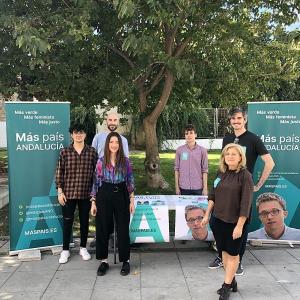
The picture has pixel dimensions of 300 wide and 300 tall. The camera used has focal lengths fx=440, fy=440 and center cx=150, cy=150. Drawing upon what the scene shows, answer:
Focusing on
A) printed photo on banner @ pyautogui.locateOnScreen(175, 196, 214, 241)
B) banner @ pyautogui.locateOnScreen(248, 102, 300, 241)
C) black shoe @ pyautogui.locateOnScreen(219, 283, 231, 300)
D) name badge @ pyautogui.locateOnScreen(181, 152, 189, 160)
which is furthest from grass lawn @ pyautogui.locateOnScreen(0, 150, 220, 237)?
black shoe @ pyautogui.locateOnScreen(219, 283, 231, 300)

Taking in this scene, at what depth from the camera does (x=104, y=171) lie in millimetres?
5234

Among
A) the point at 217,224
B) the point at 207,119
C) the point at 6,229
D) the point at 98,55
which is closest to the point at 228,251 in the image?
the point at 217,224

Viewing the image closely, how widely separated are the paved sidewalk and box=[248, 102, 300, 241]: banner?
312 millimetres

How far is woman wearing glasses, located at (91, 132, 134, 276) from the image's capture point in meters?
5.22

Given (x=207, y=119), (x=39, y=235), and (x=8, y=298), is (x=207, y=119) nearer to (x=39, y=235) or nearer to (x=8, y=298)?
(x=39, y=235)

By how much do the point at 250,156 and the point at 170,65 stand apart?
2.68 meters

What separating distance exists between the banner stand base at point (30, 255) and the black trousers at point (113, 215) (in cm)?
102

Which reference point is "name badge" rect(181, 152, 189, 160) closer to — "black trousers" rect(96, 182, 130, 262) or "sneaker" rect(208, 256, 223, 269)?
"black trousers" rect(96, 182, 130, 262)

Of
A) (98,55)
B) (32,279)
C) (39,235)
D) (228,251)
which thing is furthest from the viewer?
(98,55)

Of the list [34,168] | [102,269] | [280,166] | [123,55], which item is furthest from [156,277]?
[123,55]

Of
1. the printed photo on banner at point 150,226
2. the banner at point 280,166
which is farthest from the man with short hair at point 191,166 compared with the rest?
the banner at point 280,166

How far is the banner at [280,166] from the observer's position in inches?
245

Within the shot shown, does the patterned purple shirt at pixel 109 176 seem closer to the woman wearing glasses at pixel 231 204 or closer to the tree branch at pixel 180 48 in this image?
the woman wearing glasses at pixel 231 204

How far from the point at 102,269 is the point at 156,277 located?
66cm
